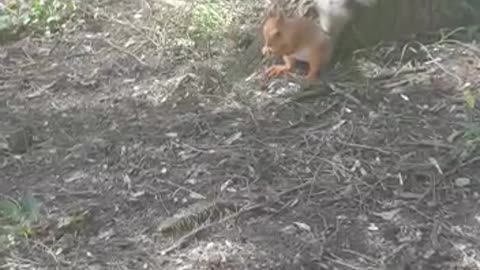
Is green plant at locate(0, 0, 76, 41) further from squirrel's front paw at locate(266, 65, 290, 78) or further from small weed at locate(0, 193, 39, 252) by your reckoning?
small weed at locate(0, 193, 39, 252)

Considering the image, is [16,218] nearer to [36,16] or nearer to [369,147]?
[369,147]

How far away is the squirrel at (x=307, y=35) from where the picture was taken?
11.3 feet

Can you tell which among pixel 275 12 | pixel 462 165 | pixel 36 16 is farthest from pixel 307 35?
pixel 36 16

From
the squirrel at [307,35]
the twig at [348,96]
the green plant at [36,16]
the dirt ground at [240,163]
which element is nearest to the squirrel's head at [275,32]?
the squirrel at [307,35]

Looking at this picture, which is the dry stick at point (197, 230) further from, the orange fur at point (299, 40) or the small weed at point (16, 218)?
the orange fur at point (299, 40)

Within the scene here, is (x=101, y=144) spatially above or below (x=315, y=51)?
below

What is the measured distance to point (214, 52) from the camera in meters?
3.88

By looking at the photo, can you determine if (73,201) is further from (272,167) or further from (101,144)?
(272,167)

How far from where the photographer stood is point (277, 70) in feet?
11.7

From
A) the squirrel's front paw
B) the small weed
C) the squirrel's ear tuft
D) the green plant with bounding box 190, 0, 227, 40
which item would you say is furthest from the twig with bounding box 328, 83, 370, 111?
the small weed

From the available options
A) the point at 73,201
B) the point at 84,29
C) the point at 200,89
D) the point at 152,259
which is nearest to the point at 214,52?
the point at 200,89

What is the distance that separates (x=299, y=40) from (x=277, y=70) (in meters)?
0.18

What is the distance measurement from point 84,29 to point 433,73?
5.41 ft

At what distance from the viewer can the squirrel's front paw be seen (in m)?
3.56
